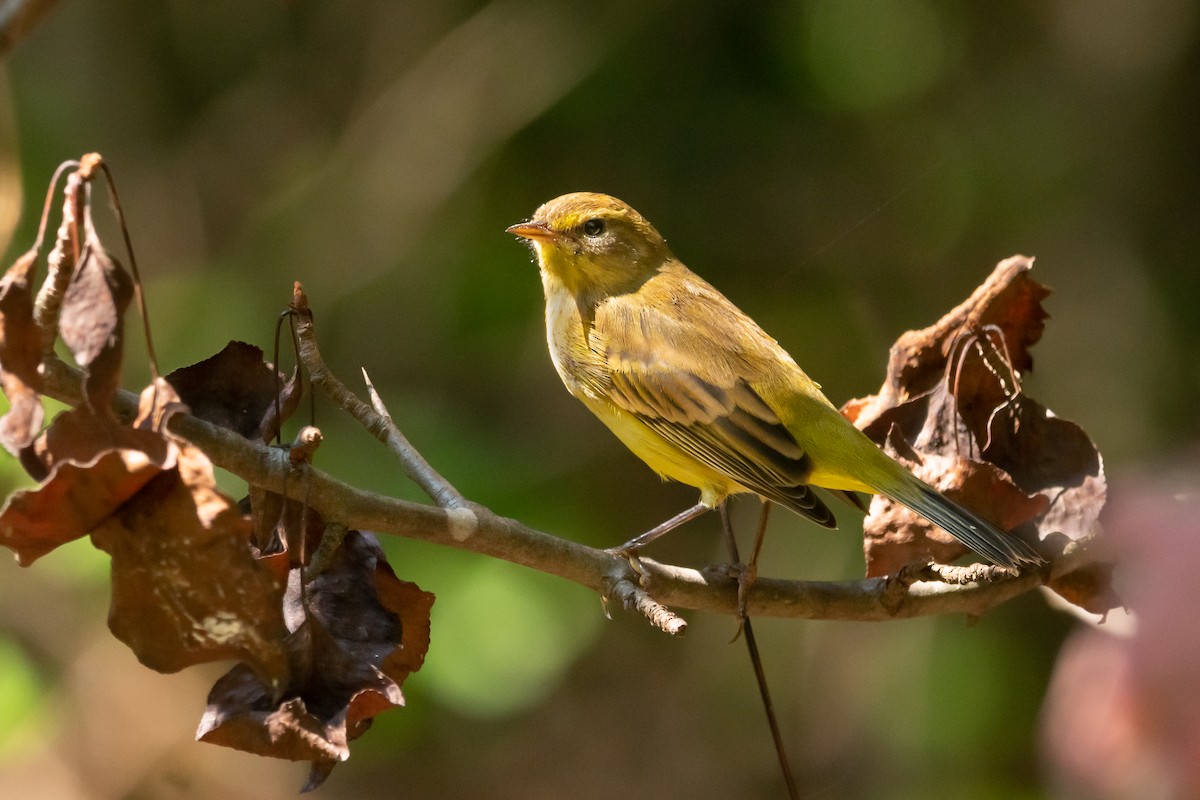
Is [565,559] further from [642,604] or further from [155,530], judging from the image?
[155,530]

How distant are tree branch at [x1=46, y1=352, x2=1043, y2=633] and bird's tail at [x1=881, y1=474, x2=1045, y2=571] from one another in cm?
9

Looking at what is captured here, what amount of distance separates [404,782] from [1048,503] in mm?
4261

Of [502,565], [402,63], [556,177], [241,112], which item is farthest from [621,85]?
[502,565]

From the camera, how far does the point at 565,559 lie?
251cm

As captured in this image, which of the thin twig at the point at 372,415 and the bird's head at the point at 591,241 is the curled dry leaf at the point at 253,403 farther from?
the bird's head at the point at 591,241

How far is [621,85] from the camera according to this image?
251 inches

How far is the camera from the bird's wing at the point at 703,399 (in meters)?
3.60

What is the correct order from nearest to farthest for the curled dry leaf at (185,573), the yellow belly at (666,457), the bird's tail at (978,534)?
the curled dry leaf at (185,573) → the bird's tail at (978,534) → the yellow belly at (666,457)

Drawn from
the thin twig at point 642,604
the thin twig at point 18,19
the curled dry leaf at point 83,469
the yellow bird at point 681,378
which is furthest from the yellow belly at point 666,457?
the thin twig at point 18,19

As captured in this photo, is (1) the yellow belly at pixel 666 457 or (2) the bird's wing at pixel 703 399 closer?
(2) the bird's wing at pixel 703 399

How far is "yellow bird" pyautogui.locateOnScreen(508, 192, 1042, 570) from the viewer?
358 centimetres

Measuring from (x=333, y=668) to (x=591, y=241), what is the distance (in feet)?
8.19

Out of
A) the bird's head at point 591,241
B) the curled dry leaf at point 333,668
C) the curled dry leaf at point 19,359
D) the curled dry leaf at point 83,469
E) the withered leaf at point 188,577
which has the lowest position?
the curled dry leaf at point 333,668

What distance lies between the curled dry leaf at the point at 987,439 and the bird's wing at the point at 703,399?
461 mm
